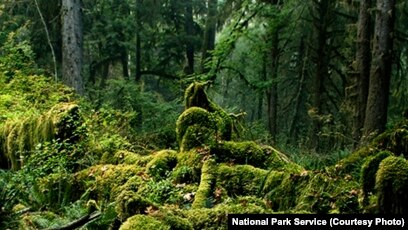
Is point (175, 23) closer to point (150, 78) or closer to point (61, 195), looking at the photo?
point (150, 78)

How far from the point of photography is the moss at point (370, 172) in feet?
17.7

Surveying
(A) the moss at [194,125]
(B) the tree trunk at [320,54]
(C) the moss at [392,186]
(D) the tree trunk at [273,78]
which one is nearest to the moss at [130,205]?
(C) the moss at [392,186]

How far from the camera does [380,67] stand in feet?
36.7

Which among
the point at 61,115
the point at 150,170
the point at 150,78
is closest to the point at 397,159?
the point at 150,170

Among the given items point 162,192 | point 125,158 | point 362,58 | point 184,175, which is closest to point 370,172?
point 162,192

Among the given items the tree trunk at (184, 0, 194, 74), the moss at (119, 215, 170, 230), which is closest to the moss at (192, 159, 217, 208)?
the moss at (119, 215, 170, 230)

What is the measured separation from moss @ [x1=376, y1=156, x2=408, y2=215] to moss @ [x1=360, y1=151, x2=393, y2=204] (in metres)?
0.38

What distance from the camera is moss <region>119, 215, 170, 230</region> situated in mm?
4684

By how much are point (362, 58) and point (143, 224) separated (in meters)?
9.49

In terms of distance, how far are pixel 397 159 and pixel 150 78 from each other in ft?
99.6

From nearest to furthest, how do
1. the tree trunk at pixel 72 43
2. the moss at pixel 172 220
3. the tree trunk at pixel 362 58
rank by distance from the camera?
1. the moss at pixel 172 220
2. the tree trunk at pixel 362 58
3. the tree trunk at pixel 72 43

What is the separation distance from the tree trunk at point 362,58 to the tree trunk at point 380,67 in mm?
1254
